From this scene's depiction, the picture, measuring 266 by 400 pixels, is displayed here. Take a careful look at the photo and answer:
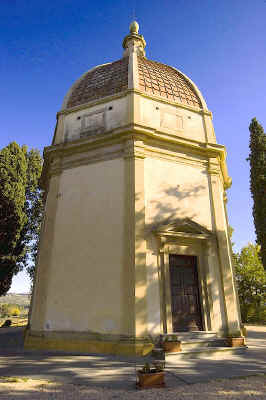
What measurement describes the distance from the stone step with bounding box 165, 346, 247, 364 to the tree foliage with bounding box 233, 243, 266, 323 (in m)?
13.2

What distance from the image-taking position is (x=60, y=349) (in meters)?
7.27

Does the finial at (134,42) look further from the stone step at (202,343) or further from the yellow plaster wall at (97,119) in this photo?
the stone step at (202,343)

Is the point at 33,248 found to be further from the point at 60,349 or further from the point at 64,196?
the point at 60,349

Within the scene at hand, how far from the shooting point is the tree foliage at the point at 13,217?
14151 millimetres

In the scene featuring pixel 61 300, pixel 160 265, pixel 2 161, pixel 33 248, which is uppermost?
pixel 2 161

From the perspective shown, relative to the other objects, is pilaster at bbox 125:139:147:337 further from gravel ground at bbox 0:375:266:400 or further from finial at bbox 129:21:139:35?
finial at bbox 129:21:139:35

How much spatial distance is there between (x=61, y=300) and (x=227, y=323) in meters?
5.21

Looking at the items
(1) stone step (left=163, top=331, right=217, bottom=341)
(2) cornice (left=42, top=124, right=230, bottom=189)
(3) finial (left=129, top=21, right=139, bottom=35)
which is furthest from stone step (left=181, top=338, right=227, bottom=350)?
(3) finial (left=129, top=21, right=139, bottom=35)

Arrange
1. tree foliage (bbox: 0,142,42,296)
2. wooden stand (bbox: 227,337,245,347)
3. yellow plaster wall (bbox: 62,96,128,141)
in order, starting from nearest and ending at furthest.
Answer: wooden stand (bbox: 227,337,245,347) → yellow plaster wall (bbox: 62,96,128,141) → tree foliage (bbox: 0,142,42,296)

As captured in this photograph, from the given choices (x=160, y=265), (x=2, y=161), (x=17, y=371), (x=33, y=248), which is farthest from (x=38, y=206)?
(x=17, y=371)

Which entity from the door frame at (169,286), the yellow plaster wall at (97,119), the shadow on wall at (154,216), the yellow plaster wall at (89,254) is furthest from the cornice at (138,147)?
the door frame at (169,286)

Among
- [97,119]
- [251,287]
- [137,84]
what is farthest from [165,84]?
[251,287]

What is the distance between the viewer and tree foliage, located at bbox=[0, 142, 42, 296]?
1415cm

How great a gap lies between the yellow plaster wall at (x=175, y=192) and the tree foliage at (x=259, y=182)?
7.93 feet
